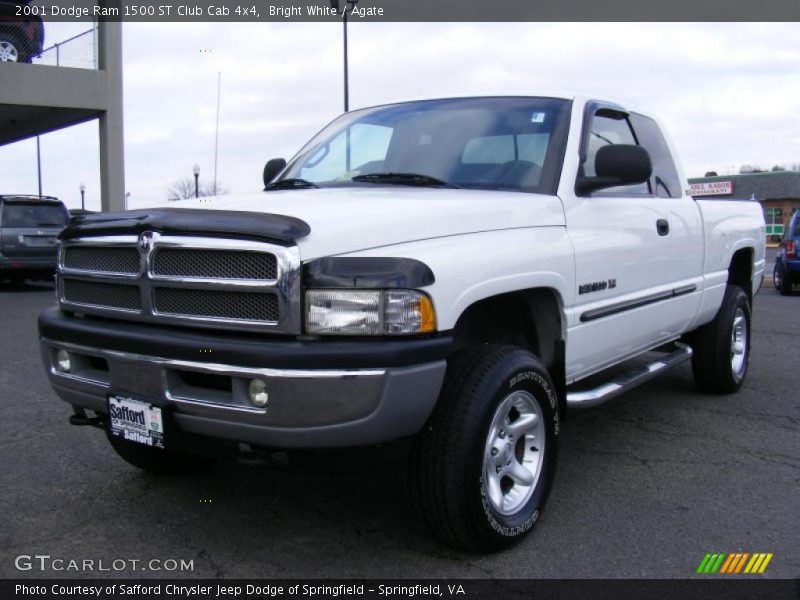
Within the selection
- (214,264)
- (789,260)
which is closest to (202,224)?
(214,264)

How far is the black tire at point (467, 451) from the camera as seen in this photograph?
2.86 metres

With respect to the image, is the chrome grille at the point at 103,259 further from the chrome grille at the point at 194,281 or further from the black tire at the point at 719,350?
the black tire at the point at 719,350

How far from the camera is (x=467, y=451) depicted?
2844mm

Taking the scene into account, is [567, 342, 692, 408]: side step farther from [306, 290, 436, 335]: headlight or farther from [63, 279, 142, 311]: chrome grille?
[63, 279, 142, 311]: chrome grille

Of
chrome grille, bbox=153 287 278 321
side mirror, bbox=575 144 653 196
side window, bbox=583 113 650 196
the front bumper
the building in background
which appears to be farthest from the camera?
the building in background

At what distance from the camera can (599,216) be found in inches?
154

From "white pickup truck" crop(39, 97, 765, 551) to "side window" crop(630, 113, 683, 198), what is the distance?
0.49 meters

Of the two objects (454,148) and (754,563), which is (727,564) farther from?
(454,148)

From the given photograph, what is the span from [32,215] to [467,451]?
1442cm

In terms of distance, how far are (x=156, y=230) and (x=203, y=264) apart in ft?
0.85

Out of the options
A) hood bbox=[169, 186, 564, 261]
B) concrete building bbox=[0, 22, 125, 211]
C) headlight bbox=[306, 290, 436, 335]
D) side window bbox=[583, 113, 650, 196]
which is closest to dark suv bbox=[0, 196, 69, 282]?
concrete building bbox=[0, 22, 125, 211]

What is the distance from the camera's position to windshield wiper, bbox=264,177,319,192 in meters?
4.12

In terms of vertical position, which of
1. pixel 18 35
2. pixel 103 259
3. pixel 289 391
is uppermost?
Result: pixel 18 35

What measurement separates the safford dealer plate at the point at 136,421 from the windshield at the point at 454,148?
1.60 metres
